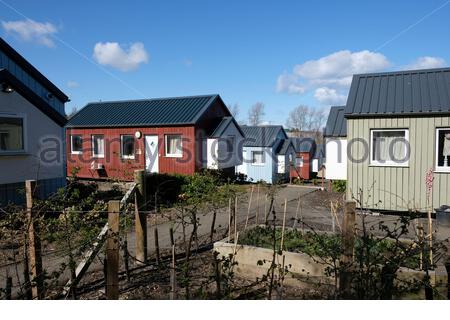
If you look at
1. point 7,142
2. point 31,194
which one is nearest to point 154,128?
point 7,142

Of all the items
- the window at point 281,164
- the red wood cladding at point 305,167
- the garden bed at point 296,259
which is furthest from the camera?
the red wood cladding at point 305,167

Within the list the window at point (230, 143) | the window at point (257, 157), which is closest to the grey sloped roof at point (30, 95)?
the window at point (230, 143)

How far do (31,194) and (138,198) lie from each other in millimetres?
2264

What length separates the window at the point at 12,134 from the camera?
36.3 feet

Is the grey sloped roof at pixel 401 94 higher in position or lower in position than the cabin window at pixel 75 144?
higher

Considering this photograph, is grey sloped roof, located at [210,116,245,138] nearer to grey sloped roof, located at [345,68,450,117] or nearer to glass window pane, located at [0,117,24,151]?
grey sloped roof, located at [345,68,450,117]

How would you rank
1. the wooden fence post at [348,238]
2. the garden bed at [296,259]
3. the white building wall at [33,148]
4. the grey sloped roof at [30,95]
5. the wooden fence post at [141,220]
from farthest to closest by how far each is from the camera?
the white building wall at [33,148] → the grey sloped roof at [30,95] → the wooden fence post at [141,220] → the garden bed at [296,259] → the wooden fence post at [348,238]

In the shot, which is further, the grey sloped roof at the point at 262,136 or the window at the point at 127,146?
the grey sloped roof at the point at 262,136

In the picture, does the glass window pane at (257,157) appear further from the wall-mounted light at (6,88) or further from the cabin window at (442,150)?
the wall-mounted light at (6,88)

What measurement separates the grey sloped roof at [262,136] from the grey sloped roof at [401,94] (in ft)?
46.2

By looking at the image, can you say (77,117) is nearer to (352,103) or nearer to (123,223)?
(352,103)

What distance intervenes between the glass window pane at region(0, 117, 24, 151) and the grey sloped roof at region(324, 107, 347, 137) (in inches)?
447

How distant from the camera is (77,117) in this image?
24812 millimetres
